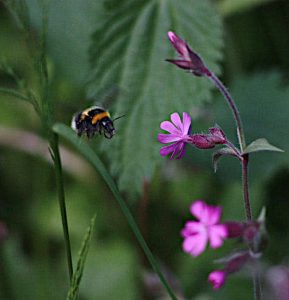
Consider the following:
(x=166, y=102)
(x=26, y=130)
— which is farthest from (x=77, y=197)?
(x=166, y=102)

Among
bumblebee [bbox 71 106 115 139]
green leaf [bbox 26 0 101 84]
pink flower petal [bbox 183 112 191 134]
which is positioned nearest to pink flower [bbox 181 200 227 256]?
pink flower petal [bbox 183 112 191 134]

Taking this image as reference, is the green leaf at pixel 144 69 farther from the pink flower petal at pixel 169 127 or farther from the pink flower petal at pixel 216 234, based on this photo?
the pink flower petal at pixel 216 234

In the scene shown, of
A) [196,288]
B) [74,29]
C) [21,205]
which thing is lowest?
[196,288]

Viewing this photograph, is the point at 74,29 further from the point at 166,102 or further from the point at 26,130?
the point at 166,102

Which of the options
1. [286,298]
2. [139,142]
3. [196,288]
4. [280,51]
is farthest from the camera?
[280,51]

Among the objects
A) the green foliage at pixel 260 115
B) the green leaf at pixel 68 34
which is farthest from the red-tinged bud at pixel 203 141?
the green leaf at pixel 68 34

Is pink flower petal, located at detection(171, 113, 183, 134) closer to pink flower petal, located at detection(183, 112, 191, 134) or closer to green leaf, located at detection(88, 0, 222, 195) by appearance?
pink flower petal, located at detection(183, 112, 191, 134)
